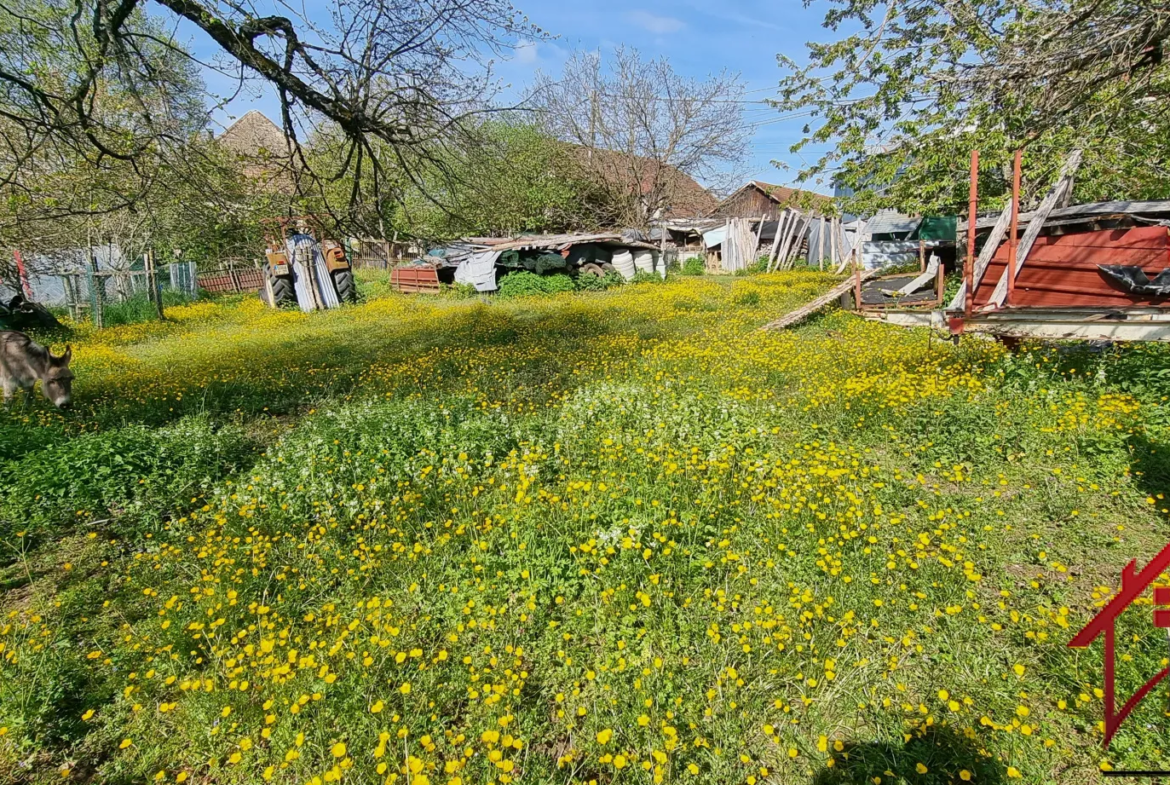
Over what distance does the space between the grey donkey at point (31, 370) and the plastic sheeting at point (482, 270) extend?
526 inches

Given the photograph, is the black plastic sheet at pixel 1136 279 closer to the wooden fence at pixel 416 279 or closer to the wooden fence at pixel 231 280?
the wooden fence at pixel 416 279

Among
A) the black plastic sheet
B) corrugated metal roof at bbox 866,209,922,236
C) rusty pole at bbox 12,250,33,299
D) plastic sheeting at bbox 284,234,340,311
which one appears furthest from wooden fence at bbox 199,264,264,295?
corrugated metal roof at bbox 866,209,922,236

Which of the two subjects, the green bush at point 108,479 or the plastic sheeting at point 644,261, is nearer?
the green bush at point 108,479

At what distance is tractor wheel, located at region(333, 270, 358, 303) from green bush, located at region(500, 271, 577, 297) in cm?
527

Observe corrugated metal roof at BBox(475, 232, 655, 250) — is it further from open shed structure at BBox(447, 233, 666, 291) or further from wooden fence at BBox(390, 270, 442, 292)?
wooden fence at BBox(390, 270, 442, 292)

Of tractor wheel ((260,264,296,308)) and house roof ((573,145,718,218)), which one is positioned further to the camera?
house roof ((573,145,718,218))

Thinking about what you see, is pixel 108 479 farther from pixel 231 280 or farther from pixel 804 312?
pixel 231 280

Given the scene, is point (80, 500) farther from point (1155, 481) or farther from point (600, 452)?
point (1155, 481)

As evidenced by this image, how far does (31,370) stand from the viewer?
656cm

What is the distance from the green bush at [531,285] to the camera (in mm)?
18281

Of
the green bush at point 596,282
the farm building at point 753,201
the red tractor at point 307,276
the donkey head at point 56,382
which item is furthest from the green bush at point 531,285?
the farm building at point 753,201

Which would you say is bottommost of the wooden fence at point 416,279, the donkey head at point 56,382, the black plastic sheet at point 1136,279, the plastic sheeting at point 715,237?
the donkey head at point 56,382

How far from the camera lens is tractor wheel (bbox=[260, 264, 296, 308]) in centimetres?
1816

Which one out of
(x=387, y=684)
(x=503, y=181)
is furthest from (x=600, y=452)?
(x=503, y=181)
